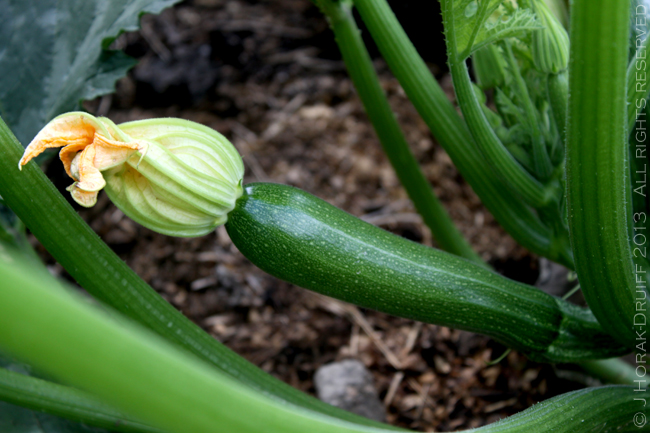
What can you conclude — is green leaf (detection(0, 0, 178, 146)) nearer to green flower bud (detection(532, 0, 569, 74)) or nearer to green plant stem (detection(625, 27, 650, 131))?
green flower bud (detection(532, 0, 569, 74))

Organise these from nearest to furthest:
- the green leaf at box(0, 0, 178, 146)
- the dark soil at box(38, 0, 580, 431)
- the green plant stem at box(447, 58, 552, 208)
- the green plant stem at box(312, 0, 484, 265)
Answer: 1. the green plant stem at box(447, 58, 552, 208)
2. the green leaf at box(0, 0, 178, 146)
3. the green plant stem at box(312, 0, 484, 265)
4. the dark soil at box(38, 0, 580, 431)

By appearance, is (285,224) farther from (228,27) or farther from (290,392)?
(228,27)

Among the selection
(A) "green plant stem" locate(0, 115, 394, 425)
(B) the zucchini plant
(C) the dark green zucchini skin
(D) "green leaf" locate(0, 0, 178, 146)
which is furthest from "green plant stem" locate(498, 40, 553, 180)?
(D) "green leaf" locate(0, 0, 178, 146)

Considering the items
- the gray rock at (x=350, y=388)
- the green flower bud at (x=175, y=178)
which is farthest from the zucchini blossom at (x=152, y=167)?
the gray rock at (x=350, y=388)

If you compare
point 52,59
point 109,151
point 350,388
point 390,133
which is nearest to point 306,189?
point 390,133

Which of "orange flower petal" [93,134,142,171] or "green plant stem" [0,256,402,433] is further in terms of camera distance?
"orange flower petal" [93,134,142,171]

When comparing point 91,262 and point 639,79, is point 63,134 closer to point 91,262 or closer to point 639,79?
point 91,262

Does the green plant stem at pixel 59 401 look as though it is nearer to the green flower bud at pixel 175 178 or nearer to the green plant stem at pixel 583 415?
the green flower bud at pixel 175 178
